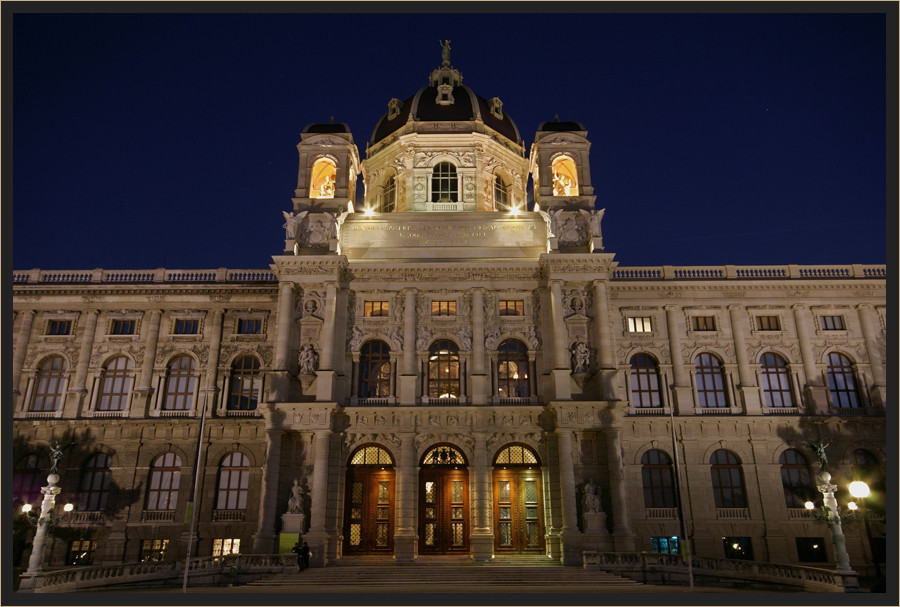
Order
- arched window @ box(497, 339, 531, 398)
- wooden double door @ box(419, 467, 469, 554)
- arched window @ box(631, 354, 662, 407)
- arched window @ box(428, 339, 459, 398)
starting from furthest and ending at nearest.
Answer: arched window @ box(631, 354, 662, 407) < arched window @ box(497, 339, 531, 398) < arched window @ box(428, 339, 459, 398) < wooden double door @ box(419, 467, 469, 554)

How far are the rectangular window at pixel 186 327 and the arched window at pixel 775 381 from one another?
32.0m

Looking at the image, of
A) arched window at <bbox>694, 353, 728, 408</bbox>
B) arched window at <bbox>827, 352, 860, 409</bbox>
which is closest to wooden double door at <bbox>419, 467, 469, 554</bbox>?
arched window at <bbox>694, 353, 728, 408</bbox>

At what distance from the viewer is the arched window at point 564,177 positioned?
41.1 m

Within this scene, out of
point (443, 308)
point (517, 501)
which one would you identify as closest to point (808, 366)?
point (517, 501)

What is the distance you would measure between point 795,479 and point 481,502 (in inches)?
673

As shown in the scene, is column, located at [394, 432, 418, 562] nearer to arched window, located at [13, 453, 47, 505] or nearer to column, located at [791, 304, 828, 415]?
arched window, located at [13, 453, 47, 505]

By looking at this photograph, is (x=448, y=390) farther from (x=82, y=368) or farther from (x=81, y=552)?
(x=82, y=368)

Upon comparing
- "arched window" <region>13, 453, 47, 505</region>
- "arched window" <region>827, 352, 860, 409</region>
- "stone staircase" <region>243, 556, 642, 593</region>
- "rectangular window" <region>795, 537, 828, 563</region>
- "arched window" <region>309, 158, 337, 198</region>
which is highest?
"arched window" <region>309, 158, 337, 198</region>

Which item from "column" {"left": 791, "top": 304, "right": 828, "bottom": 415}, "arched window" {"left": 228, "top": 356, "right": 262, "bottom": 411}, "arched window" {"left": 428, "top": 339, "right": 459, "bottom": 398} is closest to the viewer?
"arched window" {"left": 428, "top": 339, "right": 459, "bottom": 398}

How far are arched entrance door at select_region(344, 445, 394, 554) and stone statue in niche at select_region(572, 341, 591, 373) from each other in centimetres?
1024

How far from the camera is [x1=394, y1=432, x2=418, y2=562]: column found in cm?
3197

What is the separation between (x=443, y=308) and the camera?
37.0 m

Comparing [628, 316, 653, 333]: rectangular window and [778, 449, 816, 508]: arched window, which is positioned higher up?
[628, 316, 653, 333]: rectangular window

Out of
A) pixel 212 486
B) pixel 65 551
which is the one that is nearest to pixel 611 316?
pixel 212 486
